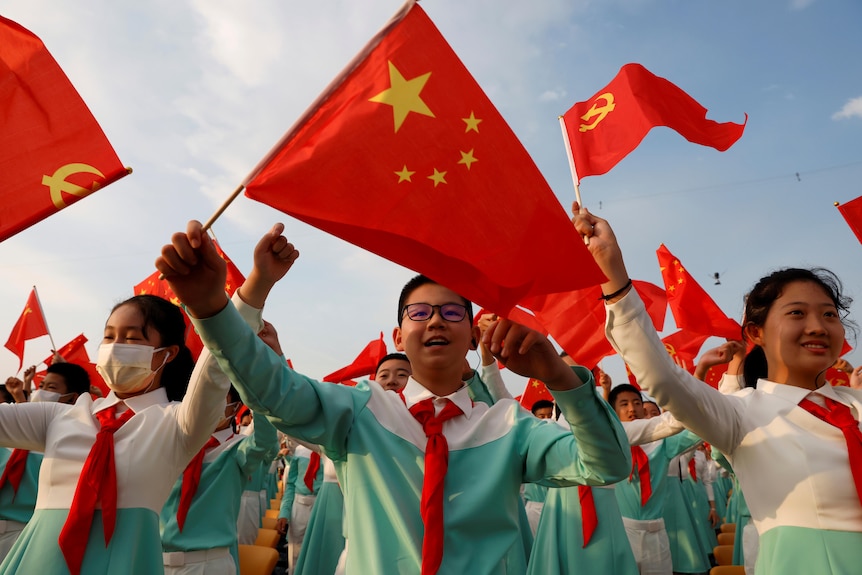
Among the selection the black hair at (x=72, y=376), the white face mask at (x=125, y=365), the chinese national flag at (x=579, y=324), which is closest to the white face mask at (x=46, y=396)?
the black hair at (x=72, y=376)

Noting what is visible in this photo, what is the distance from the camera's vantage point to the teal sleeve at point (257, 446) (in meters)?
3.62

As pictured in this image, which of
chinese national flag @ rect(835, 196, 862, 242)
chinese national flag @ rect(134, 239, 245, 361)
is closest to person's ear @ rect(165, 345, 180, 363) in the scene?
chinese national flag @ rect(134, 239, 245, 361)

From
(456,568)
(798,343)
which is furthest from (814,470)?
(456,568)

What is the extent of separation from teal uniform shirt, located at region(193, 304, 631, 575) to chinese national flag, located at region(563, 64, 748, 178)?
2021 millimetres

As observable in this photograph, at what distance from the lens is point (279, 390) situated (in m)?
1.93

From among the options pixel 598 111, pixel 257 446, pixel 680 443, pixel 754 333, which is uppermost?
pixel 598 111

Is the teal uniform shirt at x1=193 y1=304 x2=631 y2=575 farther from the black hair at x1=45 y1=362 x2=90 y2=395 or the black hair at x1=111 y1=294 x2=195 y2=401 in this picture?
the black hair at x1=45 y1=362 x2=90 y2=395

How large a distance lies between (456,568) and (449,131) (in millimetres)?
1350

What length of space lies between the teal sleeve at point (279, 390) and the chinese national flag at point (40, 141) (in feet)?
4.82

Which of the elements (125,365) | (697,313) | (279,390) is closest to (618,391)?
(697,313)

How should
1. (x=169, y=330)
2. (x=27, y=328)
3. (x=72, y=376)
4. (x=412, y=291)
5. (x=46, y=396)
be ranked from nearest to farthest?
(x=412, y=291)
(x=169, y=330)
(x=46, y=396)
(x=72, y=376)
(x=27, y=328)

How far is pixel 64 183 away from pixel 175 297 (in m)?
2.02

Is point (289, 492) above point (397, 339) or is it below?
above

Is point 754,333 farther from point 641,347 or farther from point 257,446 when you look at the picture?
point 257,446
